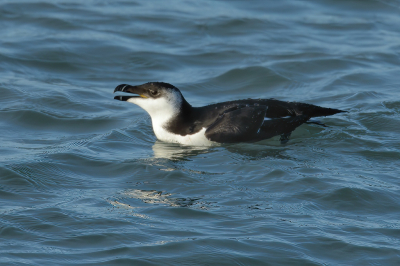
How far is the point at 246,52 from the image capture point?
13500 mm

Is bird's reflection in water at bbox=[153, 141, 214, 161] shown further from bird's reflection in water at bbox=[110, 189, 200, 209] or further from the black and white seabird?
bird's reflection in water at bbox=[110, 189, 200, 209]

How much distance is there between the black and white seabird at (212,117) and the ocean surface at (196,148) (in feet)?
0.58

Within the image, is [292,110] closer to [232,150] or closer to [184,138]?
[232,150]

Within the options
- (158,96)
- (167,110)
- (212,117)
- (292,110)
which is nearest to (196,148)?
(212,117)

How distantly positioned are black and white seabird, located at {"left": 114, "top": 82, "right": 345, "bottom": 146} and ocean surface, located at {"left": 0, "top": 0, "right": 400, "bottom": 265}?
0.18 metres

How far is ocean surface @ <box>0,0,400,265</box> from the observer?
19.4 ft

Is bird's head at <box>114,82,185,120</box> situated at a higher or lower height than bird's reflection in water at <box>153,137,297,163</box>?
higher

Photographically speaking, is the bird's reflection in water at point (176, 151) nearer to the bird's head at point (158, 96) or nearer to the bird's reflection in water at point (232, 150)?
the bird's reflection in water at point (232, 150)

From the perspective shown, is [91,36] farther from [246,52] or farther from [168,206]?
[168,206]

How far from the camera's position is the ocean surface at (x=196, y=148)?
19.4 feet

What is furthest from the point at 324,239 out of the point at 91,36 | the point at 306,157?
the point at 91,36

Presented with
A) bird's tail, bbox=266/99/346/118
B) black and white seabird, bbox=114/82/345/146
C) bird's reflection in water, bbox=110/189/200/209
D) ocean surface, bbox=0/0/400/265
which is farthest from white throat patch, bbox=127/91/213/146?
bird's reflection in water, bbox=110/189/200/209

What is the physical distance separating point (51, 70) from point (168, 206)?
6.55m

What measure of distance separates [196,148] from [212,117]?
449 mm
